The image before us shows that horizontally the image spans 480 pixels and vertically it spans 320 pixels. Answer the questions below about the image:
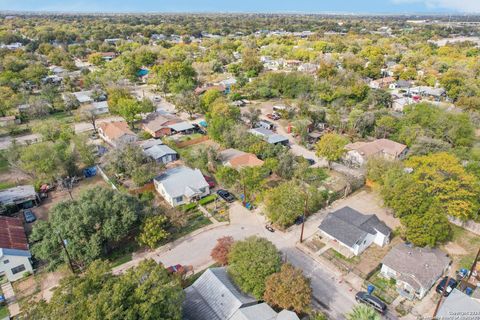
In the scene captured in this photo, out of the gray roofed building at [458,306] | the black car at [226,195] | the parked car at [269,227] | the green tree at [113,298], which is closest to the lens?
the green tree at [113,298]

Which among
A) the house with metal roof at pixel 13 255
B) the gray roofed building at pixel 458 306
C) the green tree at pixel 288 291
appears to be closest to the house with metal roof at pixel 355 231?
the gray roofed building at pixel 458 306

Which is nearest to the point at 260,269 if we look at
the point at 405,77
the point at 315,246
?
the point at 315,246

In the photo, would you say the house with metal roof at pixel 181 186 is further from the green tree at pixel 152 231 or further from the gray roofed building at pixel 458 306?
the gray roofed building at pixel 458 306

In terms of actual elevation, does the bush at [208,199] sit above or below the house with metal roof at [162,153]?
below

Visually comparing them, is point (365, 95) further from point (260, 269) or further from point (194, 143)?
point (260, 269)

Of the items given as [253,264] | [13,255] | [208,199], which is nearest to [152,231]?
[208,199]

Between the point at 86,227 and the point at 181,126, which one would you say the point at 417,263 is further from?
the point at 181,126
